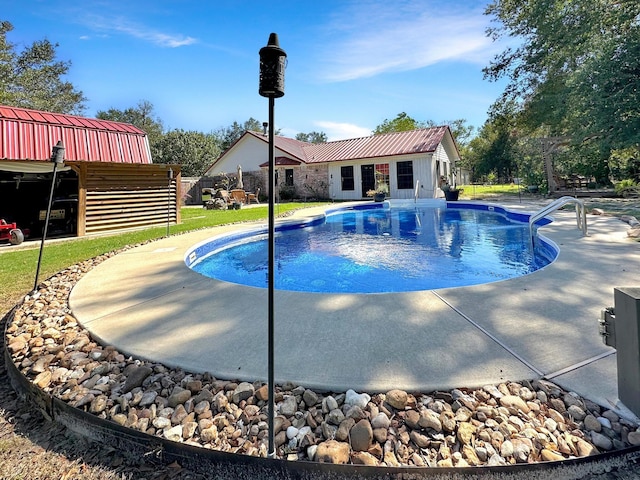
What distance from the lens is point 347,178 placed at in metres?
20.3

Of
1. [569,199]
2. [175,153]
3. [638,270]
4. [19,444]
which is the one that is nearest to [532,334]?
[638,270]

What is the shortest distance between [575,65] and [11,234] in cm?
2270

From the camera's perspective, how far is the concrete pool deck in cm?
196

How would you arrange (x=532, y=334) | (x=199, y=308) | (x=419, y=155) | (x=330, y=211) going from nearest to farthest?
(x=532, y=334), (x=199, y=308), (x=330, y=211), (x=419, y=155)

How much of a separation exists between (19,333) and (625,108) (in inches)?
589

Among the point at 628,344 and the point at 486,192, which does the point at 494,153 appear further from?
the point at 628,344

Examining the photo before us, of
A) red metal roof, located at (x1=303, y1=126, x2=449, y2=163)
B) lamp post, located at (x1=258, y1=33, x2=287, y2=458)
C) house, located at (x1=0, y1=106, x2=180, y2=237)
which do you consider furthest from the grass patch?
lamp post, located at (x1=258, y1=33, x2=287, y2=458)

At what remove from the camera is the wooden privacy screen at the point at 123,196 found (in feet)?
30.1

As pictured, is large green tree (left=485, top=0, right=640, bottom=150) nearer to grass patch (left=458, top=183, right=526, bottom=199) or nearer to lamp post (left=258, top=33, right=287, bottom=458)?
grass patch (left=458, top=183, right=526, bottom=199)

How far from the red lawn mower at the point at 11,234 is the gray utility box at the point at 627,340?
1069cm

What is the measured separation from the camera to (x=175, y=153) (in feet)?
108

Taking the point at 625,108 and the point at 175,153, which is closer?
the point at 625,108

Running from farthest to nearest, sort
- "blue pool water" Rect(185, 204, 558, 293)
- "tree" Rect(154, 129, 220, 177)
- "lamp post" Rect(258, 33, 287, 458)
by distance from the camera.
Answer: "tree" Rect(154, 129, 220, 177), "blue pool water" Rect(185, 204, 558, 293), "lamp post" Rect(258, 33, 287, 458)

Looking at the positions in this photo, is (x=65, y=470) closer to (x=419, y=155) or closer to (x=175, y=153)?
(x=419, y=155)
